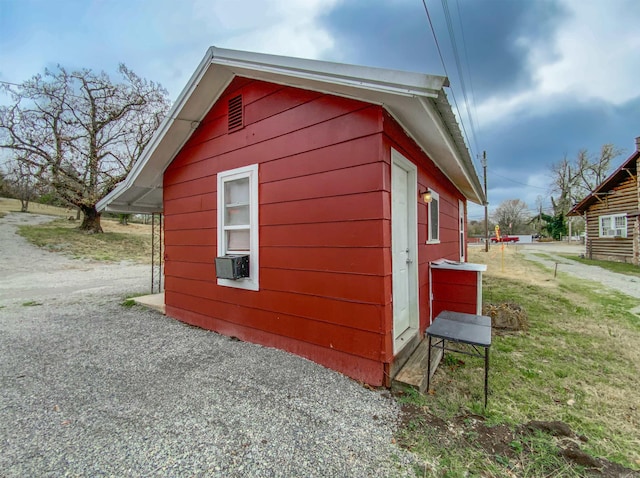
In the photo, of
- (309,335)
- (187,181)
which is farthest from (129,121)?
(309,335)

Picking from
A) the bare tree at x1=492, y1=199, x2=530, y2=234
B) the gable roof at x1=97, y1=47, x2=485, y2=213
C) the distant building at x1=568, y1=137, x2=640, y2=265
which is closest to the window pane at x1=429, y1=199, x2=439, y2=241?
the gable roof at x1=97, y1=47, x2=485, y2=213

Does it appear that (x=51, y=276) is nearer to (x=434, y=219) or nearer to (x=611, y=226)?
(x=434, y=219)

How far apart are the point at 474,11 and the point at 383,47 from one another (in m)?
1.61

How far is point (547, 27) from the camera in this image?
5.83 m

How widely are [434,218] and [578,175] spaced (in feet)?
134

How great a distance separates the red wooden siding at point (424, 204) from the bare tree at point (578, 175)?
36941 mm

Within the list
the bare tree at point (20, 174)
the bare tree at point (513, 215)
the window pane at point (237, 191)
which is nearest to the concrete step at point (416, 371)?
the window pane at point (237, 191)

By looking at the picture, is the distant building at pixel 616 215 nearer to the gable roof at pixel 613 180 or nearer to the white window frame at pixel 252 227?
the gable roof at pixel 613 180

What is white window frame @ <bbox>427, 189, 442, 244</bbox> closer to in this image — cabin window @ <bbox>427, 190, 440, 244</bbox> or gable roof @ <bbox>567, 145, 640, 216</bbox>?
cabin window @ <bbox>427, 190, 440, 244</bbox>

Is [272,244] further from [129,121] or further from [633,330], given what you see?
[129,121]

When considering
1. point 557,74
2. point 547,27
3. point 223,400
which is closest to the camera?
point 223,400

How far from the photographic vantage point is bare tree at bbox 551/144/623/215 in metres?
30.6

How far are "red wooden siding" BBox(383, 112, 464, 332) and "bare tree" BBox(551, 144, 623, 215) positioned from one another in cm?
3694

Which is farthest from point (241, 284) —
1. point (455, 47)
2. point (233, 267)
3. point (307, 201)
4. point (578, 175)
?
point (578, 175)
